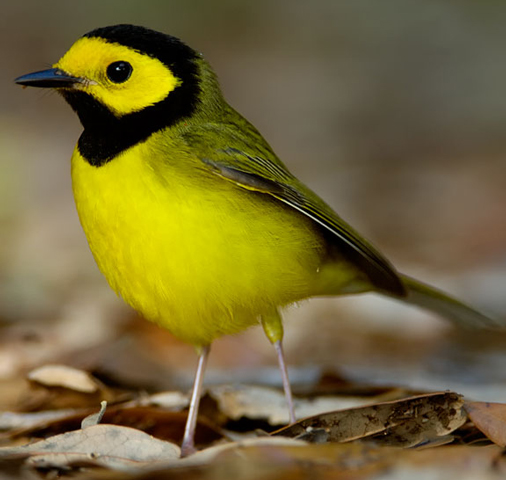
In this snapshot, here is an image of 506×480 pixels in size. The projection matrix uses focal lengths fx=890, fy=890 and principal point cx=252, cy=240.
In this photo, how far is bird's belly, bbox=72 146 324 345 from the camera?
12.5 feet

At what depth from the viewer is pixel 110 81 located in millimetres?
4199

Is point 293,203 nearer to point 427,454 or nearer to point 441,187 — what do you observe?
point 427,454

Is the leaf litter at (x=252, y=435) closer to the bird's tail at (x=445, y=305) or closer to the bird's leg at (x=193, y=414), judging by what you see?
the bird's leg at (x=193, y=414)

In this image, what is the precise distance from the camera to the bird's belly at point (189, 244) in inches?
150

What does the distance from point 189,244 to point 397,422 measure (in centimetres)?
113

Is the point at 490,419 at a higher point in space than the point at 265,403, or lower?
higher

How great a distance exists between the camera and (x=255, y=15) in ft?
66.8

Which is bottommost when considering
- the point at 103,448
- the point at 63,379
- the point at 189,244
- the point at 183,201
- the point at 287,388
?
the point at 287,388

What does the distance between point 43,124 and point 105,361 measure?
30.5 feet

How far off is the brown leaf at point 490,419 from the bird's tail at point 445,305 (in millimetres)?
1587

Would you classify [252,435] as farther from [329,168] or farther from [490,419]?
[329,168]

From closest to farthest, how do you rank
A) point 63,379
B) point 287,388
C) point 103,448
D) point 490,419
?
1. point 103,448
2. point 490,419
3. point 287,388
4. point 63,379

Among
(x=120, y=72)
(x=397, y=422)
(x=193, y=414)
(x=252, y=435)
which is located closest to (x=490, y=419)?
(x=397, y=422)

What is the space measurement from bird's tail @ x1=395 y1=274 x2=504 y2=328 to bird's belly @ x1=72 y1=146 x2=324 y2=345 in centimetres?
107
